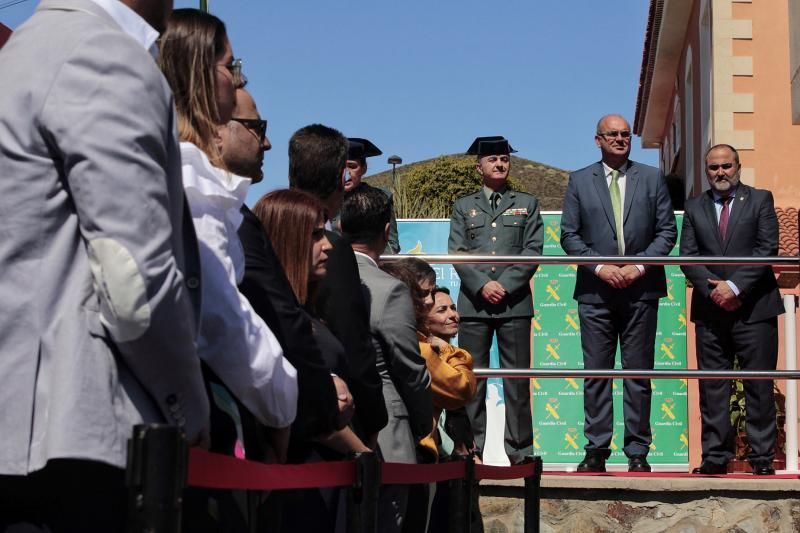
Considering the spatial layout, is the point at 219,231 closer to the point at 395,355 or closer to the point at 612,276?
the point at 395,355

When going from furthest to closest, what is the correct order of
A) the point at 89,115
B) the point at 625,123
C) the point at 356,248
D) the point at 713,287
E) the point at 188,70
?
the point at 625,123, the point at 713,287, the point at 356,248, the point at 188,70, the point at 89,115

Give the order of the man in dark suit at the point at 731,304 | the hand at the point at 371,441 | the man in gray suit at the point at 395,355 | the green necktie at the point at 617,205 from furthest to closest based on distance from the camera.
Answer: the green necktie at the point at 617,205 → the man in dark suit at the point at 731,304 → the man in gray suit at the point at 395,355 → the hand at the point at 371,441

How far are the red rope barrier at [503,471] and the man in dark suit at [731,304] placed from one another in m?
1.87

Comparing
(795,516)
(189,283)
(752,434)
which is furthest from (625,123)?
(189,283)

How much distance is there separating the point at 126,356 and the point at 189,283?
0.95 feet

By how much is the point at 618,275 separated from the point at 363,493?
4367mm

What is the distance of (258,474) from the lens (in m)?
2.74

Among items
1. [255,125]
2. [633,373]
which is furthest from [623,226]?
[255,125]

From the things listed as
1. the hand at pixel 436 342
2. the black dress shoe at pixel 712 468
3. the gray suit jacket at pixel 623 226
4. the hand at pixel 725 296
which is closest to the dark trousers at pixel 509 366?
the gray suit jacket at pixel 623 226

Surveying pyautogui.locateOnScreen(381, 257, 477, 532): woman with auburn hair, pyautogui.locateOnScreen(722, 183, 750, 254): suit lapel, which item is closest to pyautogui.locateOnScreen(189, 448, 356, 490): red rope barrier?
pyautogui.locateOnScreen(381, 257, 477, 532): woman with auburn hair

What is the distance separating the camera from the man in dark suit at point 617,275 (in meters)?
7.63

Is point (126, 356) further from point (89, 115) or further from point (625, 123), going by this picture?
point (625, 123)

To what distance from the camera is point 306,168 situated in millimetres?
4473

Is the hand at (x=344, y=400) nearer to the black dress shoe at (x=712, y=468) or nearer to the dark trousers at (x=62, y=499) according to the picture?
the dark trousers at (x=62, y=499)
